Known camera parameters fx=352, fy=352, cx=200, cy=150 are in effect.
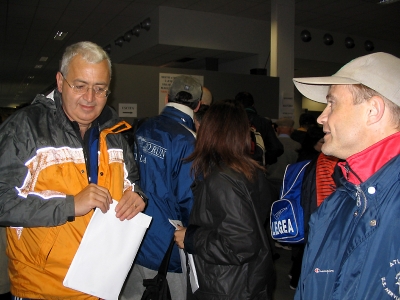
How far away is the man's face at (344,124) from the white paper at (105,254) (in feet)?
2.63

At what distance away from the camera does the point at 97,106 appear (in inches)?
58.4

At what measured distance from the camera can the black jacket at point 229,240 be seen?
1512 millimetres

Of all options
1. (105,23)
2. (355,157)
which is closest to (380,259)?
(355,157)

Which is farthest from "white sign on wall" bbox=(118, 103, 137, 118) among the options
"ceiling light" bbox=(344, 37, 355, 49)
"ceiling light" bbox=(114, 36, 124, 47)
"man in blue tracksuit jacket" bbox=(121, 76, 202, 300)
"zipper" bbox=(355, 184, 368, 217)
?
"ceiling light" bbox=(344, 37, 355, 49)

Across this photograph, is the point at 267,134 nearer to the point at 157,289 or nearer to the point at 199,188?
the point at 199,188

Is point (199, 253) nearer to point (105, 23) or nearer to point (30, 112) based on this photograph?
point (30, 112)

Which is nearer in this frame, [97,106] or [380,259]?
[380,259]

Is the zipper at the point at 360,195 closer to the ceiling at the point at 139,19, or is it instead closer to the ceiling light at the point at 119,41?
the ceiling at the point at 139,19

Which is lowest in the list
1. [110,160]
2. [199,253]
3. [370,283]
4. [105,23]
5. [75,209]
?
[199,253]

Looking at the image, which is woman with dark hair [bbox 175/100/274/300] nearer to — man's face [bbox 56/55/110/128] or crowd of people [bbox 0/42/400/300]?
crowd of people [bbox 0/42/400/300]

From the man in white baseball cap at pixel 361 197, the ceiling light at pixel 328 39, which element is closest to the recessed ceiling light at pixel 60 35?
the ceiling light at pixel 328 39

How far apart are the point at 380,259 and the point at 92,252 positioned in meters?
0.95

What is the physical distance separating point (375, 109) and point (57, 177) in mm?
1078

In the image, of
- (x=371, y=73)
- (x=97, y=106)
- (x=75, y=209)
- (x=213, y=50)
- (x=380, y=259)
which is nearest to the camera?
(x=380, y=259)
